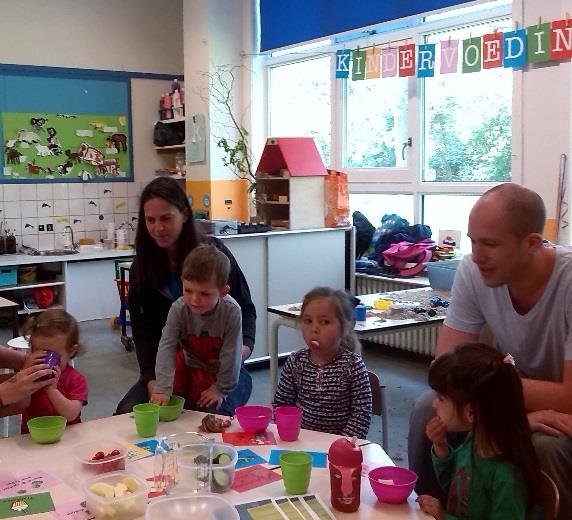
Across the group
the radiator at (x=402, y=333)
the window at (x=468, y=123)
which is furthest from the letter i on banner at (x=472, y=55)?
the radiator at (x=402, y=333)

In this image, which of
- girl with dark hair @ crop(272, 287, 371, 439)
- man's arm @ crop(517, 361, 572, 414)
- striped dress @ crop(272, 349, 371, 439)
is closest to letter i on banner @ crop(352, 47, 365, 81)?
girl with dark hair @ crop(272, 287, 371, 439)

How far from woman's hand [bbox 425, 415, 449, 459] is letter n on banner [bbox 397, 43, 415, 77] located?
387cm

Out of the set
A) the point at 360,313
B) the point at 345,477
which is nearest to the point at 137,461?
the point at 345,477

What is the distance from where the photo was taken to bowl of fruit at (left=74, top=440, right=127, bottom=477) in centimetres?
175

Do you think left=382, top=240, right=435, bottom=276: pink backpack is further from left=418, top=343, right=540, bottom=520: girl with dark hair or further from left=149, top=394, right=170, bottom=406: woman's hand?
left=418, top=343, right=540, bottom=520: girl with dark hair

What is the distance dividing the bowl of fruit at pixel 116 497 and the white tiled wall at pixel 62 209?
18.6 ft

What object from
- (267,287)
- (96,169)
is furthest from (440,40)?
(96,169)

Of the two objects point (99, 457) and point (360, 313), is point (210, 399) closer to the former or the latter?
point (99, 457)

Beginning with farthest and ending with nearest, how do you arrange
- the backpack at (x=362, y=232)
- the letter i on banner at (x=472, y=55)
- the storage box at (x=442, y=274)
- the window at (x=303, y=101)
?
the window at (x=303, y=101)
the backpack at (x=362, y=232)
the letter i on banner at (x=472, y=55)
the storage box at (x=442, y=274)

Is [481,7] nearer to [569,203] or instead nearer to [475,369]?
[569,203]

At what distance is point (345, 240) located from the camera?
5590mm

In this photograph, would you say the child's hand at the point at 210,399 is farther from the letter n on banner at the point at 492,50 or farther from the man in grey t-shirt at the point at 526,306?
the letter n on banner at the point at 492,50

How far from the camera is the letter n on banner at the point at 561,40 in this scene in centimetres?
412

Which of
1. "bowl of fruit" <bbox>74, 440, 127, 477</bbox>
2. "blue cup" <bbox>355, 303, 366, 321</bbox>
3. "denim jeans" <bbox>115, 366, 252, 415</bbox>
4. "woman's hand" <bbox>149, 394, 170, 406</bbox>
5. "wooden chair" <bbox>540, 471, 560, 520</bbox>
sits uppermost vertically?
"blue cup" <bbox>355, 303, 366, 321</bbox>
